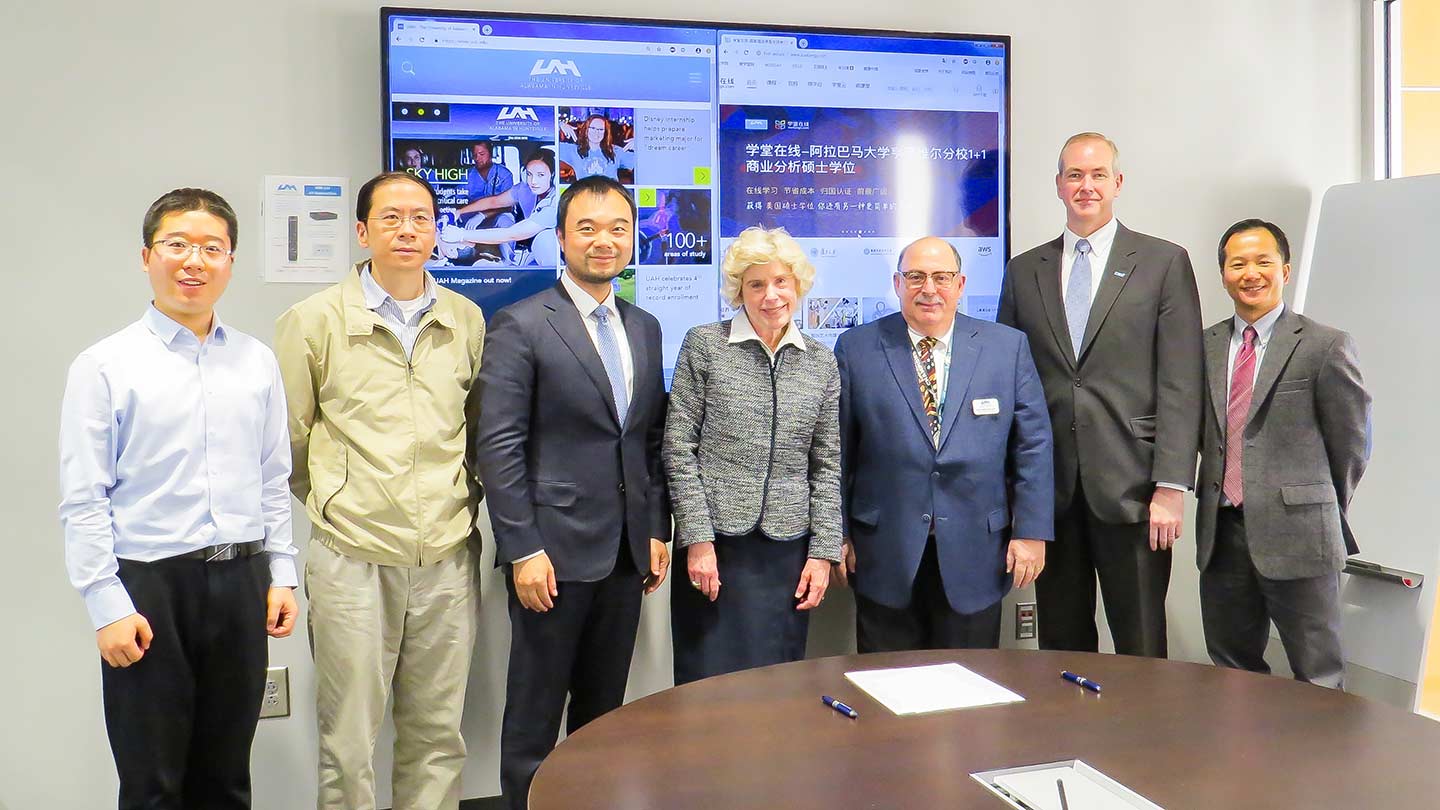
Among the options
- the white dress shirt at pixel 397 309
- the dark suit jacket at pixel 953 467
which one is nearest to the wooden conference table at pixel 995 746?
the dark suit jacket at pixel 953 467

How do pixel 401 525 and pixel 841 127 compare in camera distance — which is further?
pixel 841 127

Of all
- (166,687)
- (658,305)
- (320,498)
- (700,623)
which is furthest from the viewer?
(658,305)

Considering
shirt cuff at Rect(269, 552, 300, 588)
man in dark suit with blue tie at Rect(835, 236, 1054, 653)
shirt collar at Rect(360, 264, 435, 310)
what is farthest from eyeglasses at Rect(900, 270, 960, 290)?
shirt cuff at Rect(269, 552, 300, 588)

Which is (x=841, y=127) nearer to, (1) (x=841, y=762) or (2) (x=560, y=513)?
(2) (x=560, y=513)

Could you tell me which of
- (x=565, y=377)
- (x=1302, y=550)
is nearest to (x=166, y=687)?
(x=565, y=377)

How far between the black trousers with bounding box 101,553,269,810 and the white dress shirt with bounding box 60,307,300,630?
0.06 meters

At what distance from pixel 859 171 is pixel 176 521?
228 centimetres

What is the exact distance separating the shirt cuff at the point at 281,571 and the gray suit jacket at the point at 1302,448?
2.51 meters

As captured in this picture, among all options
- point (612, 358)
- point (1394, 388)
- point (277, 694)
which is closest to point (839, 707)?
point (612, 358)

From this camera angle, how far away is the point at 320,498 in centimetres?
245

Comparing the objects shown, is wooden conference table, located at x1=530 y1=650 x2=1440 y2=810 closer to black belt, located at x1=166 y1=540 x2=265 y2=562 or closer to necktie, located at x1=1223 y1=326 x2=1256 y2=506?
black belt, located at x1=166 y1=540 x2=265 y2=562

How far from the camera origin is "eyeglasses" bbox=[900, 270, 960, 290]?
2832 mm

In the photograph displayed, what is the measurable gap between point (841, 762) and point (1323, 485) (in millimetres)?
2128

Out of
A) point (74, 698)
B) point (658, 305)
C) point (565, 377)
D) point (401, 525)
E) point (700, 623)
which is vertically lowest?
point (74, 698)
